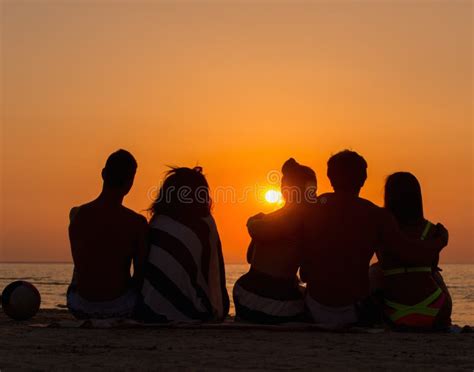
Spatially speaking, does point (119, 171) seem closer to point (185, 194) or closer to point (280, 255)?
point (185, 194)

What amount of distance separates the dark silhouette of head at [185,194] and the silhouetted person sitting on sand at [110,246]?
0.33 metres

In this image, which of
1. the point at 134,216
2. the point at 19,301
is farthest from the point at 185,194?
the point at 19,301

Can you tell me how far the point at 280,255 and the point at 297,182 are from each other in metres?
0.78

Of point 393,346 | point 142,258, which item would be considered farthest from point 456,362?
point 142,258

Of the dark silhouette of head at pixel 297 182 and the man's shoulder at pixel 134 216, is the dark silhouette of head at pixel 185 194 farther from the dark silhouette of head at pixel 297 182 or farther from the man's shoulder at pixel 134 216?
the dark silhouette of head at pixel 297 182

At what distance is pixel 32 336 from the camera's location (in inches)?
276

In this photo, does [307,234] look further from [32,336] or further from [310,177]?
[32,336]

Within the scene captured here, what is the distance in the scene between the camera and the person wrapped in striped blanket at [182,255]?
790 centimetres

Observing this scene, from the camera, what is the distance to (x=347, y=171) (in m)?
7.80

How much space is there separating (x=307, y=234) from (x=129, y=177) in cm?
192

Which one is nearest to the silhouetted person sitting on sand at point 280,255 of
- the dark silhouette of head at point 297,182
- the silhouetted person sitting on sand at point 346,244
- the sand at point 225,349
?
the dark silhouette of head at point 297,182

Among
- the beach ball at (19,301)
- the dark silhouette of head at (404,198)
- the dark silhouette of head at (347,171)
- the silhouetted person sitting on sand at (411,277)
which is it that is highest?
the dark silhouette of head at (347,171)

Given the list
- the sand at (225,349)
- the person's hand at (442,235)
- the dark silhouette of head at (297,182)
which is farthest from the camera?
the dark silhouette of head at (297,182)

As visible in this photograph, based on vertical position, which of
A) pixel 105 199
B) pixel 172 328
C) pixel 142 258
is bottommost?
pixel 172 328
